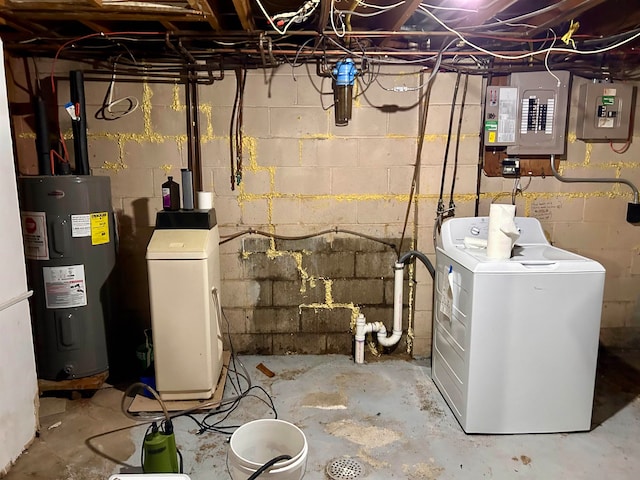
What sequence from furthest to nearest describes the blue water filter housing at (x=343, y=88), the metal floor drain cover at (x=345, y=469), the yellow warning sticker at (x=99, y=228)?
the blue water filter housing at (x=343, y=88), the yellow warning sticker at (x=99, y=228), the metal floor drain cover at (x=345, y=469)

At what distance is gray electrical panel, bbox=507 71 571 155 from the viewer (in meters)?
2.74

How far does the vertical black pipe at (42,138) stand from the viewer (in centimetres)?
254

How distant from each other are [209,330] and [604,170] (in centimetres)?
268

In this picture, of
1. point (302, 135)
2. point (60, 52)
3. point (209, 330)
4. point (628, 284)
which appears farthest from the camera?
point (628, 284)

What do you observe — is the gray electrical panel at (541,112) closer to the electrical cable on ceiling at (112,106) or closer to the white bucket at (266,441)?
the white bucket at (266,441)

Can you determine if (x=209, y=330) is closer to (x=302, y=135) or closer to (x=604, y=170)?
(x=302, y=135)

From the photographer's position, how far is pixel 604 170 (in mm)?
2973

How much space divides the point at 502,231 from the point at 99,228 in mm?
2167

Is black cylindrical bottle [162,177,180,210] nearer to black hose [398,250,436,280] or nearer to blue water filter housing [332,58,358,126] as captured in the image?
blue water filter housing [332,58,358,126]

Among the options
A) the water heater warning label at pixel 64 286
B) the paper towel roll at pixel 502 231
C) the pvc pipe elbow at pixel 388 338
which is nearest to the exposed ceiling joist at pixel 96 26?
A: the water heater warning label at pixel 64 286

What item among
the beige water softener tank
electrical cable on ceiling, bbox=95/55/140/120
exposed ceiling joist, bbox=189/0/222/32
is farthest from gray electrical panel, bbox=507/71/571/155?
electrical cable on ceiling, bbox=95/55/140/120

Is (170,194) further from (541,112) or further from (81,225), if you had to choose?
(541,112)

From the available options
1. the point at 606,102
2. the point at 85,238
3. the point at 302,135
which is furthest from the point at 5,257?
the point at 606,102

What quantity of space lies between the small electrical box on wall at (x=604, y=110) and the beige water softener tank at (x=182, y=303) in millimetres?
2379
